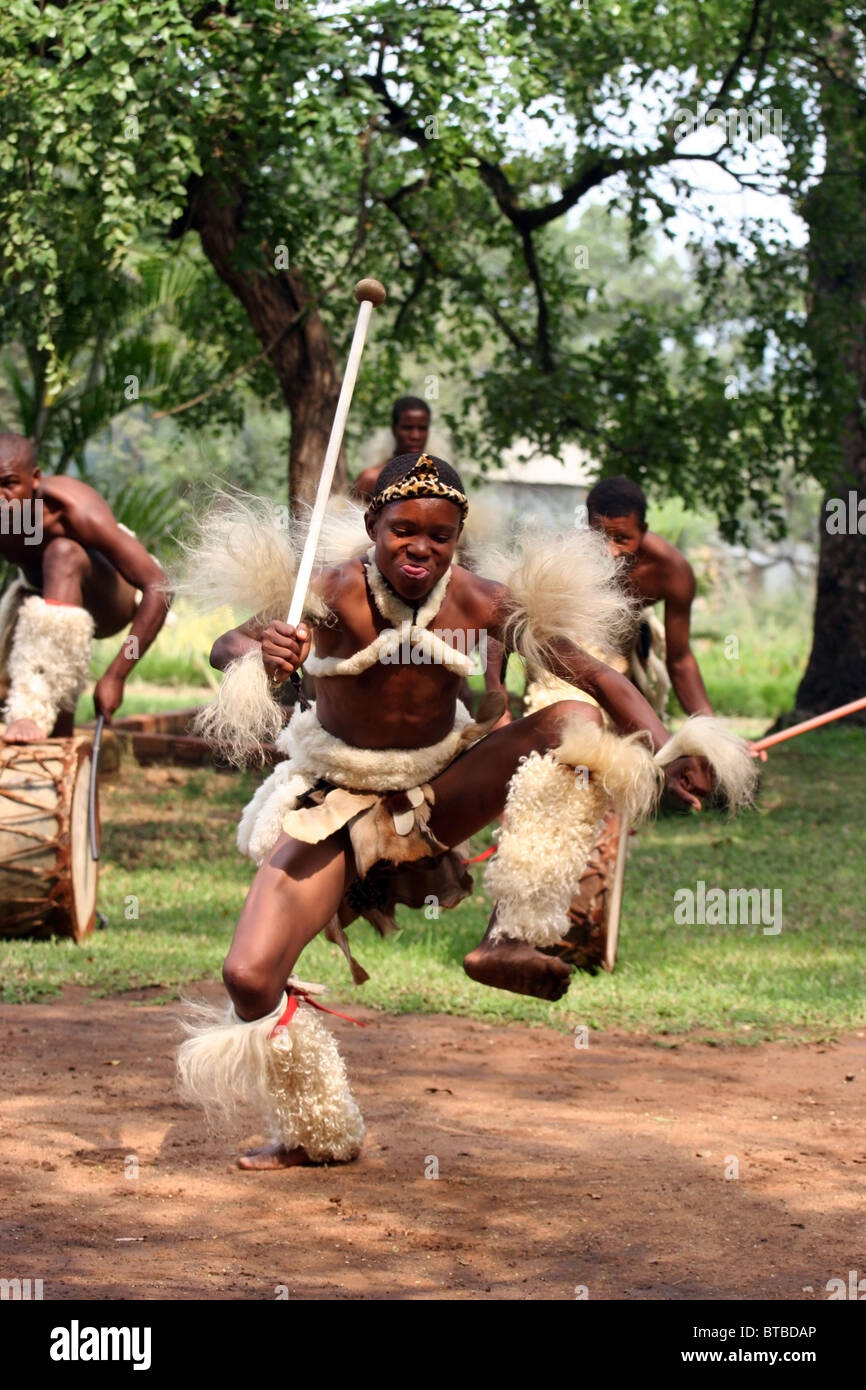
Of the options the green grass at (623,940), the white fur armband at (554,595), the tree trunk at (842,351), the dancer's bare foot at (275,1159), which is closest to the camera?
the white fur armband at (554,595)

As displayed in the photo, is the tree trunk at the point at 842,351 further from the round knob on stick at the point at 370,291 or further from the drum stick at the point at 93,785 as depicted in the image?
the round knob on stick at the point at 370,291

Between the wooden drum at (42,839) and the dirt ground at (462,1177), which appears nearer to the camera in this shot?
the dirt ground at (462,1177)

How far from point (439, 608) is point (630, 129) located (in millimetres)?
6898

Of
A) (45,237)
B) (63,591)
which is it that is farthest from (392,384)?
(63,591)

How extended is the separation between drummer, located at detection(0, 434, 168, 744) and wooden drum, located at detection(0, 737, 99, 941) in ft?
0.55

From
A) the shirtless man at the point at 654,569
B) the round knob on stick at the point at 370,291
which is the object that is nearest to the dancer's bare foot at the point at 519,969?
the round knob on stick at the point at 370,291

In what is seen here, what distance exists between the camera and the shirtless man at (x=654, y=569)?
6.62 m

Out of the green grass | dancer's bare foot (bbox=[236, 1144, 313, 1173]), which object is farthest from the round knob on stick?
the green grass

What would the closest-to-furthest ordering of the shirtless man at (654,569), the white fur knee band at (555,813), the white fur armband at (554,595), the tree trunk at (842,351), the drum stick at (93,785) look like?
1. the white fur knee band at (555,813)
2. the white fur armband at (554,595)
3. the shirtless man at (654,569)
4. the drum stick at (93,785)
5. the tree trunk at (842,351)

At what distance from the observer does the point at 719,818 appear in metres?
10.7

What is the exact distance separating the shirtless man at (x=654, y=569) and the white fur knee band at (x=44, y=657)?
2.16 meters

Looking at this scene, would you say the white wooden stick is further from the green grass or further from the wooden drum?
the wooden drum

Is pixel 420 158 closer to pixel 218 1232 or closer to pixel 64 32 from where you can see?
pixel 64 32

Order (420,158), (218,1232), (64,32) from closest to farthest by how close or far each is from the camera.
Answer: (218,1232) → (64,32) → (420,158)
